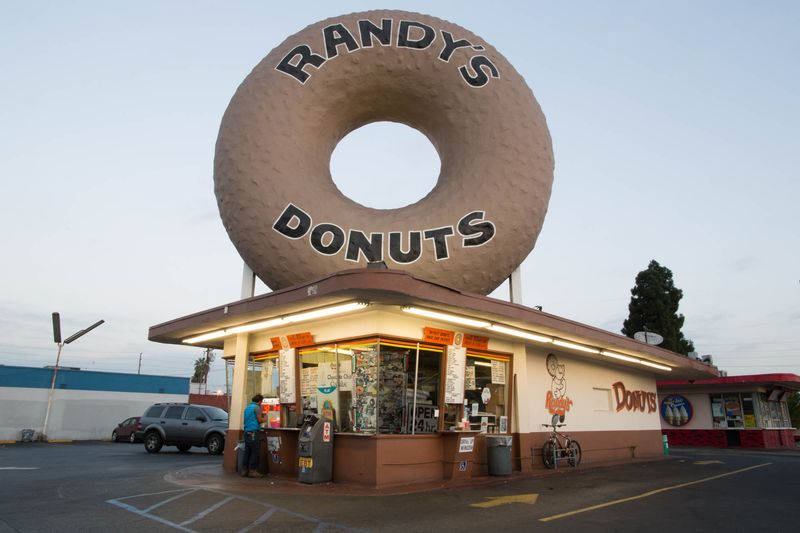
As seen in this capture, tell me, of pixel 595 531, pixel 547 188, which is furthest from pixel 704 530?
pixel 547 188

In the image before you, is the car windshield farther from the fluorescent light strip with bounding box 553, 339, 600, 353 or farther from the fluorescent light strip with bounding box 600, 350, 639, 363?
the fluorescent light strip with bounding box 600, 350, 639, 363

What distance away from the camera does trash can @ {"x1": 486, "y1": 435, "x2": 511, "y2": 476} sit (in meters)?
Result: 11.3

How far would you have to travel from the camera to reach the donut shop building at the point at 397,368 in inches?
378

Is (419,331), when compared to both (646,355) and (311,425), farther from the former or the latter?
(646,355)

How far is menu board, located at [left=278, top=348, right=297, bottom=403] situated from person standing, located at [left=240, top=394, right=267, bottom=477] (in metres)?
0.64

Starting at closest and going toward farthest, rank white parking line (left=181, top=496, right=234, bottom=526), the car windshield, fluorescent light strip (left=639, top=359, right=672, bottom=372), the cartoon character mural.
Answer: white parking line (left=181, top=496, right=234, bottom=526)
the cartoon character mural
fluorescent light strip (left=639, top=359, right=672, bottom=372)
the car windshield

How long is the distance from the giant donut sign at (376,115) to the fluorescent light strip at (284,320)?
75 cm

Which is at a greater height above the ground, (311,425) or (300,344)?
(300,344)

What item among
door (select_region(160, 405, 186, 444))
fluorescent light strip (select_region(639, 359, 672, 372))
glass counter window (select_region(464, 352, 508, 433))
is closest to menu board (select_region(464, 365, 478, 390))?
glass counter window (select_region(464, 352, 508, 433))

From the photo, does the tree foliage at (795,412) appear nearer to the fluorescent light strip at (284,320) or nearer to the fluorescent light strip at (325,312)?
the fluorescent light strip at (284,320)

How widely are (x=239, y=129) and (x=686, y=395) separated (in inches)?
1002

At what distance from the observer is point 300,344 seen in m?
11.6

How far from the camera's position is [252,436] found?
11.1 m

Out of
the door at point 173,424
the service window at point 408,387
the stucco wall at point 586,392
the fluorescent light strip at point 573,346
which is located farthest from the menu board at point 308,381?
the door at point 173,424
